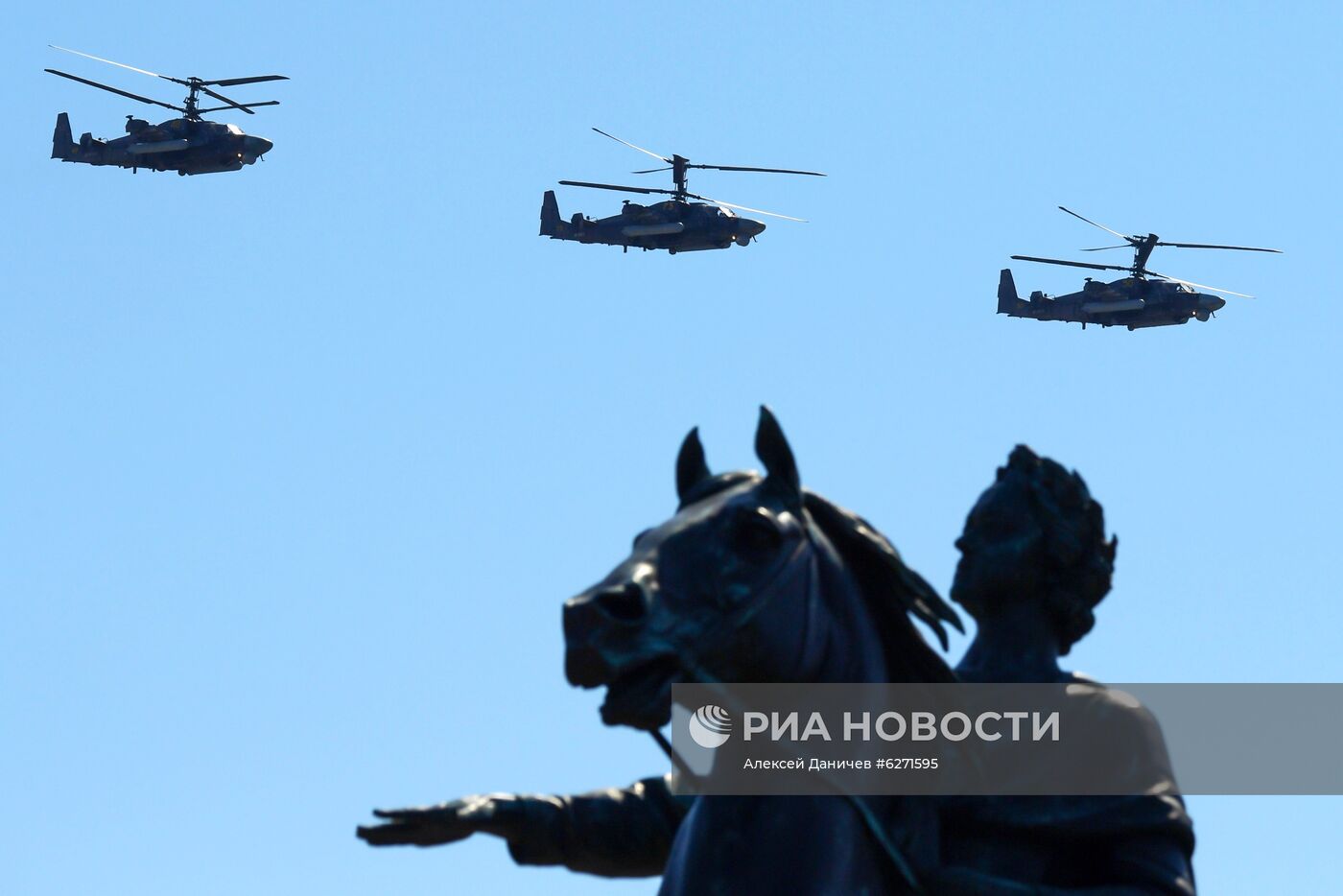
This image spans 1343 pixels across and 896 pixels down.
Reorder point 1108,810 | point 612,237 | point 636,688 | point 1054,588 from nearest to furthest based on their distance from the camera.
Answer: point 636,688 < point 1108,810 < point 1054,588 < point 612,237

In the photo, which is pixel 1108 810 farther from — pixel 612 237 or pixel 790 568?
pixel 612 237

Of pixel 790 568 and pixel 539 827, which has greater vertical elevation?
pixel 790 568

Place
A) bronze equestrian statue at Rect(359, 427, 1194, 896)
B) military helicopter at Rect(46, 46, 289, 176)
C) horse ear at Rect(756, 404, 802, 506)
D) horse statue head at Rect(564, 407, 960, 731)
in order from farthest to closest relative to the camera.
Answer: military helicopter at Rect(46, 46, 289, 176) < bronze equestrian statue at Rect(359, 427, 1194, 896) < horse ear at Rect(756, 404, 802, 506) < horse statue head at Rect(564, 407, 960, 731)

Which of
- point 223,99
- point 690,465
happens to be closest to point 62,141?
point 223,99

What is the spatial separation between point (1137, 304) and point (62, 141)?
48.1 metres

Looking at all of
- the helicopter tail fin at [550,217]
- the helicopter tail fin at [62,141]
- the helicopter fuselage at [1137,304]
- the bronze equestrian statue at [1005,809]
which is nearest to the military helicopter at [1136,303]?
the helicopter fuselage at [1137,304]

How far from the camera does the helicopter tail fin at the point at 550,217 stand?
408 feet

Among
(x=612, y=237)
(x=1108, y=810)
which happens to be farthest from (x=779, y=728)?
(x=612, y=237)

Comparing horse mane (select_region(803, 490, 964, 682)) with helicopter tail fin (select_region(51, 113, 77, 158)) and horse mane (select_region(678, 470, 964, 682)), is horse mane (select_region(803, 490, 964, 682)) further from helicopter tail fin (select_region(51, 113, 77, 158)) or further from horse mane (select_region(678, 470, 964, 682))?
helicopter tail fin (select_region(51, 113, 77, 158))

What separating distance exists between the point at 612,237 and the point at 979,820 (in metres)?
110

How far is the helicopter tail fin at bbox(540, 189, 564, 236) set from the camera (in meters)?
124

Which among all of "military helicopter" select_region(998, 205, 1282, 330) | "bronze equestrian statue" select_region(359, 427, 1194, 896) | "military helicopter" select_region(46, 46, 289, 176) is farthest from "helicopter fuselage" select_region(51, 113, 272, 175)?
"bronze equestrian statue" select_region(359, 427, 1194, 896)

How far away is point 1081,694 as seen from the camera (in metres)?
7.31

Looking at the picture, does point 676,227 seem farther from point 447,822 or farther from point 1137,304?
point 447,822
